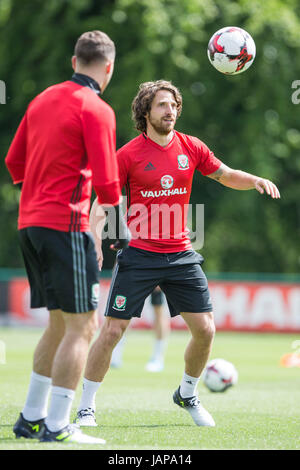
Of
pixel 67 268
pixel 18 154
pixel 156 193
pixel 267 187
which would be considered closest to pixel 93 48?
pixel 18 154

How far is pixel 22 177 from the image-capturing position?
5.75 metres

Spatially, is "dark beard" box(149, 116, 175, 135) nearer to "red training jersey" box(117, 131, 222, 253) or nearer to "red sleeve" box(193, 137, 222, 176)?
"red training jersey" box(117, 131, 222, 253)

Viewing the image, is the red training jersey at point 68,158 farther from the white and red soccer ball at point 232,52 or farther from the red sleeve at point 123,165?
the white and red soccer ball at point 232,52

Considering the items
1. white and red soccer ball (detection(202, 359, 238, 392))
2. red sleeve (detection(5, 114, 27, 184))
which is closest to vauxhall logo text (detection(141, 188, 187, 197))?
red sleeve (detection(5, 114, 27, 184))

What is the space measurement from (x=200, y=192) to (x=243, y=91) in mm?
3256

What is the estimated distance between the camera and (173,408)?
7.84 metres

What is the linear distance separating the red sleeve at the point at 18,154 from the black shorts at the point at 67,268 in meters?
0.55

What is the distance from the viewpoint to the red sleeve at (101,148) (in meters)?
5.15

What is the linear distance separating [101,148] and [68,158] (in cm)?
27

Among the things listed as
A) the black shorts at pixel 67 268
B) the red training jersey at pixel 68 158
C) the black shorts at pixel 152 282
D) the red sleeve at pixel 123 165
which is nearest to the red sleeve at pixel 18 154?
the red training jersey at pixel 68 158

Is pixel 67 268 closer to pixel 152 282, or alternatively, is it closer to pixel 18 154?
pixel 18 154

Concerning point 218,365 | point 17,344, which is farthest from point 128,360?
point 218,365
